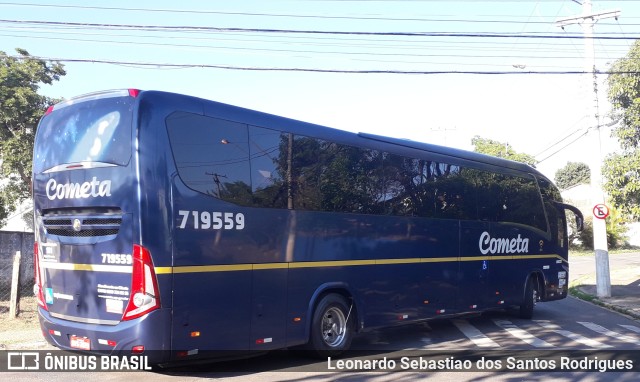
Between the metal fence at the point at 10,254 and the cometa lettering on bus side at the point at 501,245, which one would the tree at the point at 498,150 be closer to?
the cometa lettering on bus side at the point at 501,245

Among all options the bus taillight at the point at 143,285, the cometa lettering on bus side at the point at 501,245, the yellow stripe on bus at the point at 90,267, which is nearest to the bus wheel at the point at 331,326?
the bus taillight at the point at 143,285

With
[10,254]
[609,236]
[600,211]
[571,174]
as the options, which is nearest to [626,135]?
[600,211]

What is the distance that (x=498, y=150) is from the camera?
51531 mm

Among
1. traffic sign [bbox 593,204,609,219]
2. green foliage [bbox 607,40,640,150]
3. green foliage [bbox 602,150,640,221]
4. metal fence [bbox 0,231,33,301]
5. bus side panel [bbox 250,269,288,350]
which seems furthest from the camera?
green foliage [bbox 602,150,640,221]

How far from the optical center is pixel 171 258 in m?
6.98

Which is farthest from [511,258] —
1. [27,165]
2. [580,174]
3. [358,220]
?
[580,174]

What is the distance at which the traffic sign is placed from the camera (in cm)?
1849

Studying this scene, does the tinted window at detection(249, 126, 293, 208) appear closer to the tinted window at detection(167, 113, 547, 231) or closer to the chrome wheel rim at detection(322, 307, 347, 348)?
the tinted window at detection(167, 113, 547, 231)

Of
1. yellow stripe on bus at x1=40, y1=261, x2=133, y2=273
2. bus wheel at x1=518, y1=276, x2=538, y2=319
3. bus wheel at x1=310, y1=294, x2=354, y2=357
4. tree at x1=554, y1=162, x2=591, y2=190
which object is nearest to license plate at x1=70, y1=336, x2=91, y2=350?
yellow stripe on bus at x1=40, y1=261, x2=133, y2=273

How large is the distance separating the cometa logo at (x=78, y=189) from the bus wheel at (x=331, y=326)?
3.60 metres

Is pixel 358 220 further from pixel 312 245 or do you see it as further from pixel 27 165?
pixel 27 165

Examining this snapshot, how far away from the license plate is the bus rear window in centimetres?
218

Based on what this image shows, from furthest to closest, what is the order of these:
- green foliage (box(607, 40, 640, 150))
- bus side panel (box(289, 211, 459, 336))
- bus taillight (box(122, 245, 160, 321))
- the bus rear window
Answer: green foliage (box(607, 40, 640, 150)) → bus side panel (box(289, 211, 459, 336)) → the bus rear window → bus taillight (box(122, 245, 160, 321))

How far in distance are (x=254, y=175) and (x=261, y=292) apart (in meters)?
1.60
